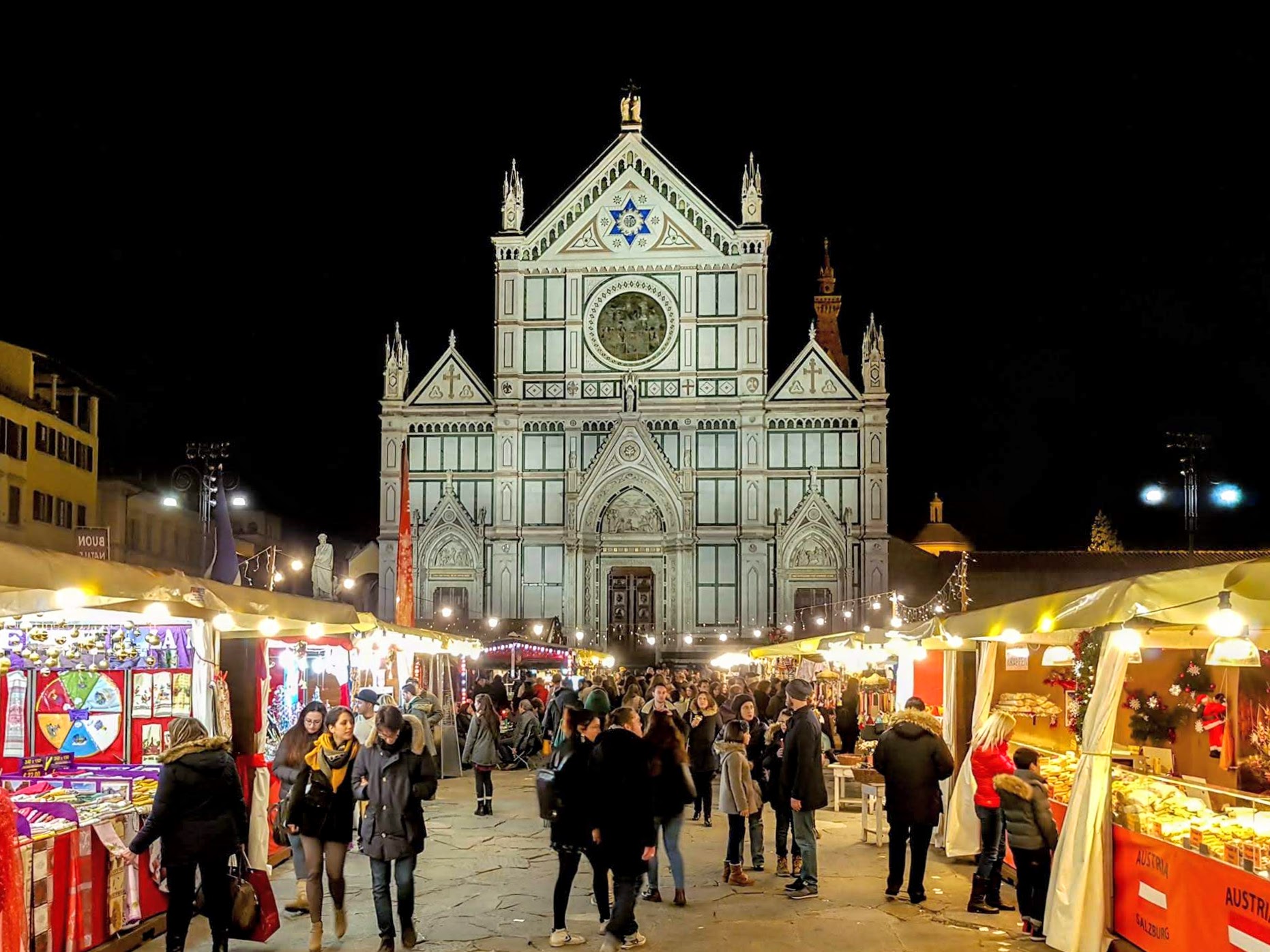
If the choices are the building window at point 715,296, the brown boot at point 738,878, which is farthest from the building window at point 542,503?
the brown boot at point 738,878

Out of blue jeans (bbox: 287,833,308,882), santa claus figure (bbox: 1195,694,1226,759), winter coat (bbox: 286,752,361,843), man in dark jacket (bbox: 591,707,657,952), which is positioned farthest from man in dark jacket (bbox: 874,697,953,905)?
blue jeans (bbox: 287,833,308,882)

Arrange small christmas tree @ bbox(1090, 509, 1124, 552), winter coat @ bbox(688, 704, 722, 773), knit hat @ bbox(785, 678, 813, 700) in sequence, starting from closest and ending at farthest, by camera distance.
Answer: knit hat @ bbox(785, 678, 813, 700) < winter coat @ bbox(688, 704, 722, 773) < small christmas tree @ bbox(1090, 509, 1124, 552)

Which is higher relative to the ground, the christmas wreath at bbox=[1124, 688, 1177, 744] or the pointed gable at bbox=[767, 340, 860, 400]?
the pointed gable at bbox=[767, 340, 860, 400]

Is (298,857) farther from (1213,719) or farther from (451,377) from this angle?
(451,377)

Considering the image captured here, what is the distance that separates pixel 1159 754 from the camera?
11477 millimetres

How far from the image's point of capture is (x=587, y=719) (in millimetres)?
8812

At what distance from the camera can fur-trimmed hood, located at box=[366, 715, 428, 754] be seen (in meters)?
8.66

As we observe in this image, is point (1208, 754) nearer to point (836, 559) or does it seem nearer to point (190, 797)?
point (190, 797)

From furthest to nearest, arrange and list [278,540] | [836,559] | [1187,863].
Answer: [278,540], [836,559], [1187,863]

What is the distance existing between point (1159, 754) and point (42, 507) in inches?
1362

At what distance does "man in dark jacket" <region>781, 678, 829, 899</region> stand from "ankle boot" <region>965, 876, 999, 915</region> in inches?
49.1

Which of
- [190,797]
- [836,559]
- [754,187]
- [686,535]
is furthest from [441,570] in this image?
[190,797]

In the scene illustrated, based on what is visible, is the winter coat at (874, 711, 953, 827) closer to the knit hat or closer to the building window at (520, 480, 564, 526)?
the knit hat

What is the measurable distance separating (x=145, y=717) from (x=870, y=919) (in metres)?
5.83
